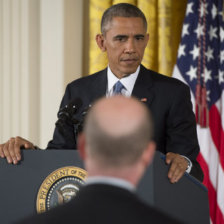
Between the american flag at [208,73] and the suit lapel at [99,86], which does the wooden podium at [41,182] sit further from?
the american flag at [208,73]

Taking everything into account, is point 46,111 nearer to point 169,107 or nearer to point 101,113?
point 169,107

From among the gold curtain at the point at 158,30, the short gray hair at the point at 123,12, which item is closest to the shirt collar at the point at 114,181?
the short gray hair at the point at 123,12

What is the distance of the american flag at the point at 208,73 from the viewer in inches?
180

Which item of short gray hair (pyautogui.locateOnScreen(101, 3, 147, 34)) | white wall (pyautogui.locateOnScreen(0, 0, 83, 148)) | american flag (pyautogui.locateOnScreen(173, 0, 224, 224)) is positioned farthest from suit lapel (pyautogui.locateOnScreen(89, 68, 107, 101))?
white wall (pyautogui.locateOnScreen(0, 0, 83, 148))

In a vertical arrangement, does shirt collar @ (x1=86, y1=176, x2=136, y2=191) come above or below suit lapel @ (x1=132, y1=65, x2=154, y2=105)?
above

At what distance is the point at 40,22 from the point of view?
16.7 ft

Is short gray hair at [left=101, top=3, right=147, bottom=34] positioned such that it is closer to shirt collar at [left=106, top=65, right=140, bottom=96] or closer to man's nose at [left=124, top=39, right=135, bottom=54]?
man's nose at [left=124, top=39, right=135, bottom=54]

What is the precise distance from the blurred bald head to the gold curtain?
362 cm

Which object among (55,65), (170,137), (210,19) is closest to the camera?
(170,137)

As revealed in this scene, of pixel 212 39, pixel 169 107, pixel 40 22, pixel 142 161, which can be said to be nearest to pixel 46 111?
pixel 40 22

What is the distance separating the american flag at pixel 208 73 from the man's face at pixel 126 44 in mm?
1541

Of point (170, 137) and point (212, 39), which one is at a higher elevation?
point (212, 39)

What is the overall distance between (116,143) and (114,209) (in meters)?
0.14

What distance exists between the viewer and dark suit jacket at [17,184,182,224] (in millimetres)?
1164
